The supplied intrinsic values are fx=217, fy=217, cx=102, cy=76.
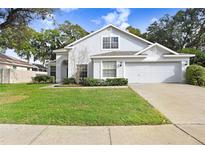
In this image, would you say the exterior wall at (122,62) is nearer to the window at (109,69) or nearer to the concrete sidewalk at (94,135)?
the window at (109,69)

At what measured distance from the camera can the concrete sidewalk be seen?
4934 millimetres

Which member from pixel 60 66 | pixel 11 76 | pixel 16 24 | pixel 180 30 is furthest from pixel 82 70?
pixel 180 30

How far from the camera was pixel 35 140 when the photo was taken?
16.5 ft

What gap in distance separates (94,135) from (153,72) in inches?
629

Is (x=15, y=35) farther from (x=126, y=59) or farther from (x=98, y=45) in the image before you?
(x=126, y=59)

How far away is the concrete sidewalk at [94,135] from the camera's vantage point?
493 centimetres

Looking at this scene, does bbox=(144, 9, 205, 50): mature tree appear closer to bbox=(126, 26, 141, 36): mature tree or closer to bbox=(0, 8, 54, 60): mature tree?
bbox=(126, 26, 141, 36): mature tree

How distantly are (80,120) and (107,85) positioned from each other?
40.0 ft

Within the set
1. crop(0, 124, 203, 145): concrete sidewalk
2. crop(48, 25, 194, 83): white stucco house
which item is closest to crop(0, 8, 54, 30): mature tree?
crop(48, 25, 194, 83): white stucco house

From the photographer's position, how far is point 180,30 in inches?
1539

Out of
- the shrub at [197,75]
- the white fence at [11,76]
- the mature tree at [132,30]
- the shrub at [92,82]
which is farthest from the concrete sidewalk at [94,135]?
the mature tree at [132,30]

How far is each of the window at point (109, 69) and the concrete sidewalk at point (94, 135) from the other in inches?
572

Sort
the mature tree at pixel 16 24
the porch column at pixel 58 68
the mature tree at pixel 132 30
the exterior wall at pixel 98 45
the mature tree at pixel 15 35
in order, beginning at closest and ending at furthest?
the mature tree at pixel 16 24 < the mature tree at pixel 15 35 < the exterior wall at pixel 98 45 < the porch column at pixel 58 68 < the mature tree at pixel 132 30
